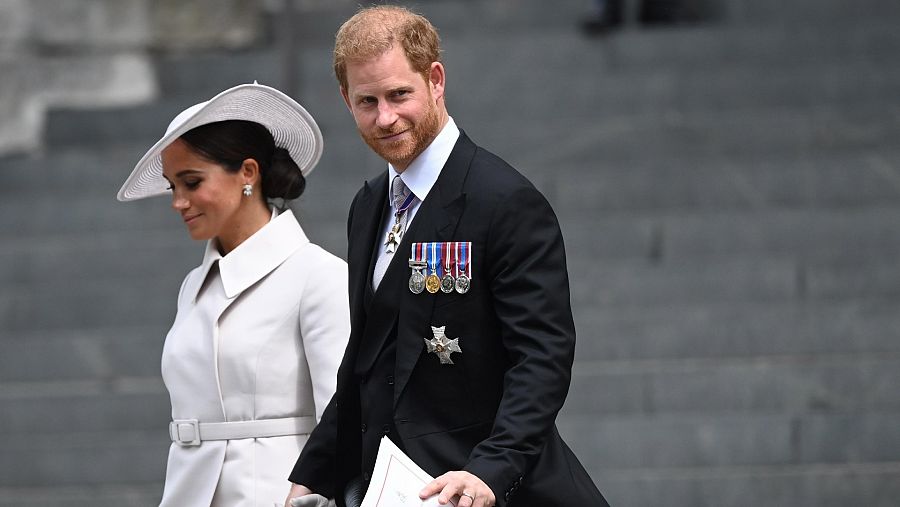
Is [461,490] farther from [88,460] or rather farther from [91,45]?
[91,45]

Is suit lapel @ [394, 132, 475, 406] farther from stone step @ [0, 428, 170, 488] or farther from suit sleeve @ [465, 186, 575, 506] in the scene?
stone step @ [0, 428, 170, 488]

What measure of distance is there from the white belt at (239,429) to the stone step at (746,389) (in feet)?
9.76

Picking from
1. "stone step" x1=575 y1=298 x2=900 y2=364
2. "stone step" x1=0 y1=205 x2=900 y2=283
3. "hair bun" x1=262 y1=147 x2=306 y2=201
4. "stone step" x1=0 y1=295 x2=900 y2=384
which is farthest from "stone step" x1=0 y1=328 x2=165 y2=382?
"hair bun" x1=262 y1=147 x2=306 y2=201

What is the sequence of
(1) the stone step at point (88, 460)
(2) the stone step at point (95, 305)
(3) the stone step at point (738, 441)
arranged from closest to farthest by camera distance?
(3) the stone step at point (738, 441) → (1) the stone step at point (88, 460) → (2) the stone step at point (95, 305)

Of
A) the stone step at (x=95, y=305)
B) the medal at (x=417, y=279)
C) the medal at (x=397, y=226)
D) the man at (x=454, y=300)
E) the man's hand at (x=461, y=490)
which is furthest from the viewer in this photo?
the stone step at (x=95, y=305)

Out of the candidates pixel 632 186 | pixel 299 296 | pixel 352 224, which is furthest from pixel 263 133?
pixel 632 186

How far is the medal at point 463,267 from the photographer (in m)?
2.65

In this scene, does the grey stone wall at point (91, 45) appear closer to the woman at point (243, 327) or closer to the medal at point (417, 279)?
the woman at point (243, 327)

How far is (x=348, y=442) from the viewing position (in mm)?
2961

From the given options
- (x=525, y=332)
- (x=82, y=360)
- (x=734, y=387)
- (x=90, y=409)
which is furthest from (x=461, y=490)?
(x=82, y=360)

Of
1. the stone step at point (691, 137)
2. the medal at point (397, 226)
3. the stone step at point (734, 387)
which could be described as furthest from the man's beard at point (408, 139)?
the stone step at point (691, 137)

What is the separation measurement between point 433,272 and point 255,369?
84cm

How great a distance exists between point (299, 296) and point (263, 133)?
40 cm

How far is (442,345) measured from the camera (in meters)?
2.66
